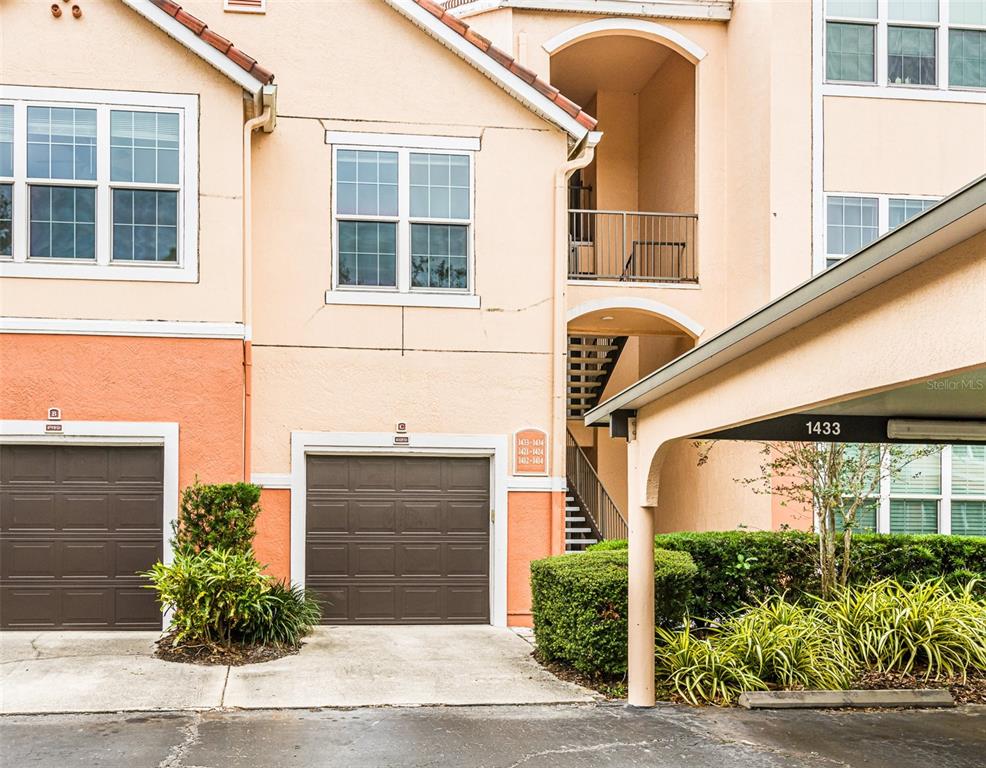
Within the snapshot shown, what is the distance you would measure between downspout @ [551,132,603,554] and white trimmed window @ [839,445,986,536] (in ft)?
14.6

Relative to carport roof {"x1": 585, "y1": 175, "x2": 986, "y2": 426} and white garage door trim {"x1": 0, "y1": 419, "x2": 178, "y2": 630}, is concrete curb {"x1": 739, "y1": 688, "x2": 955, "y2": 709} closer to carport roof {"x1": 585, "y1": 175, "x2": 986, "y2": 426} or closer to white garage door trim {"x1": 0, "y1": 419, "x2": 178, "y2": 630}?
carport roof {"x1": 585, "y1": 175, "x2": 986, "y2": 426}

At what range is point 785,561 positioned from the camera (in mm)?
12125

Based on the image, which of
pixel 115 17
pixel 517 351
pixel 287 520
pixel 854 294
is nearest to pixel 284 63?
pixel 115 17

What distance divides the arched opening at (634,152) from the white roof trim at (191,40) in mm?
5252

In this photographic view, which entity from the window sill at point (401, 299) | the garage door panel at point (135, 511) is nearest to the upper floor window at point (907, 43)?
the window sill at point (401, 299)

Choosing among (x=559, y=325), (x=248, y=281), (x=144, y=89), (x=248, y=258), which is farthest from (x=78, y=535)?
(x=559, y=325)

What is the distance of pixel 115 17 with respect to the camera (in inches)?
472

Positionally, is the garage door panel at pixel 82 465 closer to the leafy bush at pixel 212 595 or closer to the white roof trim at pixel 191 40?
the leafy bush at pixel 212 595

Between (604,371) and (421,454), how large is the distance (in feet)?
20.1

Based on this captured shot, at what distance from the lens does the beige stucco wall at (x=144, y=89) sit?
38.8 ft

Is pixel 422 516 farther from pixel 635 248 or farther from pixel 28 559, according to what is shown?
pixel 635 248

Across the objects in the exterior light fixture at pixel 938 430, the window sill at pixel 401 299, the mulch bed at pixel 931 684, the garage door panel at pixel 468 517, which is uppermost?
the window sill at pixel 401 299

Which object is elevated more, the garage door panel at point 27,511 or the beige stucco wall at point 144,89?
the beige stucco wall at point 144,89

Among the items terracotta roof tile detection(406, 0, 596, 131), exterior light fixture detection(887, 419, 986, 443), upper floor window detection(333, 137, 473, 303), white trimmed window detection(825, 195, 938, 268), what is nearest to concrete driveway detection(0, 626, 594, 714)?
exterior light fixture detection(887, 419, 986, 443)
